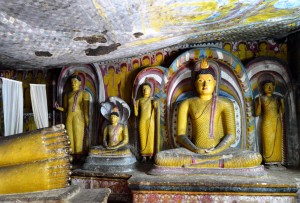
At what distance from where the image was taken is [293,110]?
14.6 feet

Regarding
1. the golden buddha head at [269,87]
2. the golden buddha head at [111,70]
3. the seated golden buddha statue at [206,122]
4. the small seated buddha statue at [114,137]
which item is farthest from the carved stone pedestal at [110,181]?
the golden buddha head at [269,87]

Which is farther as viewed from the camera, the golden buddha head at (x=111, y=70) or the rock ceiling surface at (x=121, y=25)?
the golden buddha head at (x=111, y=70)

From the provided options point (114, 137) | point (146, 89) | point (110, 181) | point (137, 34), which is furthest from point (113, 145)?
point (137, 34)

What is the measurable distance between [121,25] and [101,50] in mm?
974

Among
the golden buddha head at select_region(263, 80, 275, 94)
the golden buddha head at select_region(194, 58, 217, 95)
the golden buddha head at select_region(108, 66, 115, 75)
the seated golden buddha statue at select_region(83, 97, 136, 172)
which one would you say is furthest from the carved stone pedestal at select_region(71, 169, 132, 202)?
the golden buddha head at select_region(263, 80, 275, 94)

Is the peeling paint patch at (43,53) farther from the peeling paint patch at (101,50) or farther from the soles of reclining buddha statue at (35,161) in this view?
the soles of reclining buddha statue at (35,161)

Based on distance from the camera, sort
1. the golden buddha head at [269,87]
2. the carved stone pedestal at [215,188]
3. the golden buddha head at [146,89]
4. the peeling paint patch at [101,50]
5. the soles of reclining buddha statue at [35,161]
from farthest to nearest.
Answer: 1. the golden buddha head at [146,89]
2. the golden buddha head at [269,87]
3. the peeling paint patch at [101,50]
4. the carved stone pedestal at [215,188]
5. the soles of reclining buddha statue at [35,161]

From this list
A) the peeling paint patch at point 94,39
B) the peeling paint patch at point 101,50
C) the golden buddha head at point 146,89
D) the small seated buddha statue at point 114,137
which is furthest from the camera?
the golden buddha head at point 146,89

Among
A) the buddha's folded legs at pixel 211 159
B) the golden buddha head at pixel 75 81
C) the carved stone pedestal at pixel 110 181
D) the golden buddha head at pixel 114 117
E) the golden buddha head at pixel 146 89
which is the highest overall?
the golden buddha head at pixel 75 81

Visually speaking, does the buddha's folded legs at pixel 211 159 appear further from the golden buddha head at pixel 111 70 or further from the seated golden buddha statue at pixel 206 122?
the golden buddha head at pixel 111 70

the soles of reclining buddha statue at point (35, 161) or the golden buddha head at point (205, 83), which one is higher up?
the golden buddha head at point (205, 83)

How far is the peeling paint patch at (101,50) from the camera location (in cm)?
408

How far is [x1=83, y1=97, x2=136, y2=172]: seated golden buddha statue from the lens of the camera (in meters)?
4.18

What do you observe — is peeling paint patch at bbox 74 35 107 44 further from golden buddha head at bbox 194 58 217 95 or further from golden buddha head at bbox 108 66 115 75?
golden buddha head at bbox 194 58 217 95
